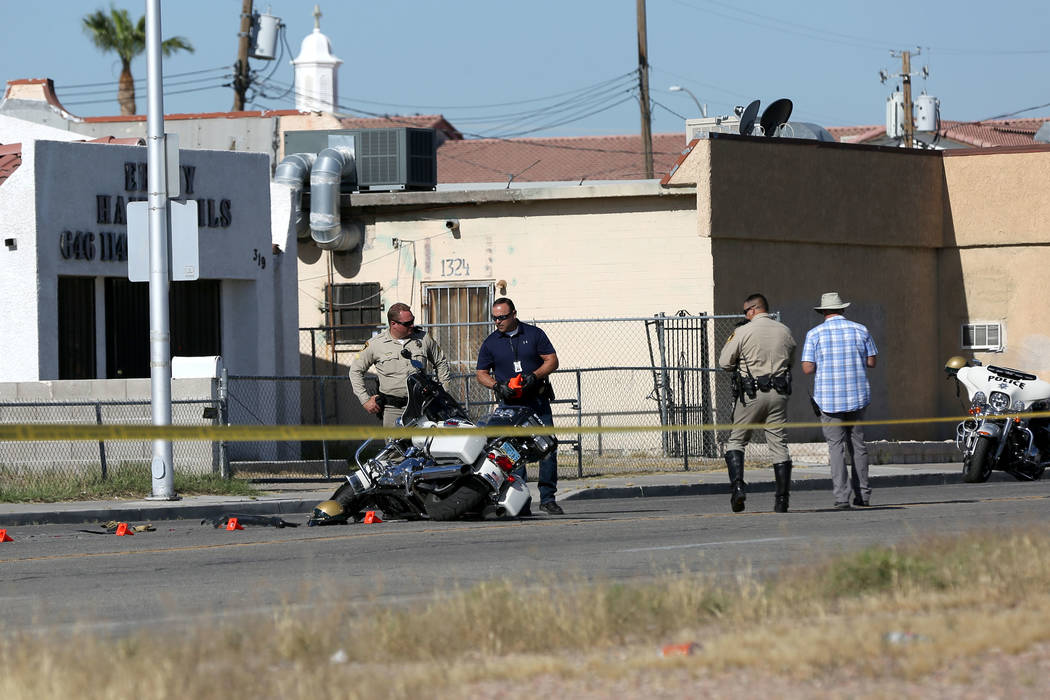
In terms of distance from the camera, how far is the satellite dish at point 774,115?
26.3 metres

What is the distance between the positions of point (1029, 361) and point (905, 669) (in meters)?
22.2

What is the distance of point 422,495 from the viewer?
13.2 meters

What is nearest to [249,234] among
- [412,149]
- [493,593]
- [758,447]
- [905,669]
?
[412,149]

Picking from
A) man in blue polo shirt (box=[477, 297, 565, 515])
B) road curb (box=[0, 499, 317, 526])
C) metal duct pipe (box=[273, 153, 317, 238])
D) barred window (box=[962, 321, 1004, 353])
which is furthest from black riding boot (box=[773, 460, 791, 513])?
barred window (box=[962, 321, 1004, 353])

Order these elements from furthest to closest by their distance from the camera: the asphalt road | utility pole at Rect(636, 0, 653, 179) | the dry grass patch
Answer: utility pole at Rect(636, 0, 653, 179)
the asphalt road
the dry grass patch

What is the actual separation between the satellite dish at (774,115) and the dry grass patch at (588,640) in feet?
62.5

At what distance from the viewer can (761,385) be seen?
534 inches

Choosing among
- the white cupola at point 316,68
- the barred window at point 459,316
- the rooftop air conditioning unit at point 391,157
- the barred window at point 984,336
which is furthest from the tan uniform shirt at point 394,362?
the white cupola at point 316,68

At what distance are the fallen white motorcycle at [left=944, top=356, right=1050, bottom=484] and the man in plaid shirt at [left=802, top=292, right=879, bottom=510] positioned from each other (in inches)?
176

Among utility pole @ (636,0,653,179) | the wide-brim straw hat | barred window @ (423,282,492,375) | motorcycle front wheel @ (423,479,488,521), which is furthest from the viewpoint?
utility pole @ (636,0,653,179)

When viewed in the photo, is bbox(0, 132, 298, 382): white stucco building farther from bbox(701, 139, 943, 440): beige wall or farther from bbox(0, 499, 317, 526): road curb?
bbox(701, 139, 943, 440): beige wall

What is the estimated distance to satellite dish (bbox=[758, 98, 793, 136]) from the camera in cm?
2631

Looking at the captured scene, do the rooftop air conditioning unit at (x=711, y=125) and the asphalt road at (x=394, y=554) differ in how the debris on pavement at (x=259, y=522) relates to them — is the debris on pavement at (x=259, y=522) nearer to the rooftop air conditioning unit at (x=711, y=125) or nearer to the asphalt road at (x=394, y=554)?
the asphalt road at (x=394, y=554)

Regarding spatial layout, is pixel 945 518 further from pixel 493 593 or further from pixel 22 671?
pixel 22 671
